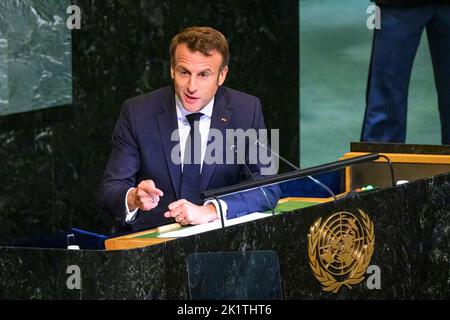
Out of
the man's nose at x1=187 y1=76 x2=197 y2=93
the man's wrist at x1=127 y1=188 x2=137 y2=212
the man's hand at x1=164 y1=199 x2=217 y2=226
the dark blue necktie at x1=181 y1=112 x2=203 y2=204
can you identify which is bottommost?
the man's hand at x1=164 y1=199 x2=217 y2=226

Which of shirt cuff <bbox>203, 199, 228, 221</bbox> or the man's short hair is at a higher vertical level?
the man's short hair

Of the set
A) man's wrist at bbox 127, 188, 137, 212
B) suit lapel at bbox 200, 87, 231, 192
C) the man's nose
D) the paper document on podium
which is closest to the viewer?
the paper document on podium

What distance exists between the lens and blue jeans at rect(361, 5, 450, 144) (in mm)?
7844

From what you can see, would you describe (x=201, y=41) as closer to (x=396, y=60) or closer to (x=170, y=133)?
(x=170, y=133)

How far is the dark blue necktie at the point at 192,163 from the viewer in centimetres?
589

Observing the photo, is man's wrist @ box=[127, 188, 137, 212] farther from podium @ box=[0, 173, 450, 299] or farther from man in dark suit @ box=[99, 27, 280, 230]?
podium @ box=[0, 173, 450, 299]

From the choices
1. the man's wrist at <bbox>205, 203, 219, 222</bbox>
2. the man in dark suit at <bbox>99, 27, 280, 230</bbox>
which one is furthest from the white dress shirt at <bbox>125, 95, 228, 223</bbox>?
the man's wrist at <bbox>205, 203, 219, 222</bbox>

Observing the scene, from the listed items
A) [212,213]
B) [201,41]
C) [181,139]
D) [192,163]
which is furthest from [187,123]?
[212,213]

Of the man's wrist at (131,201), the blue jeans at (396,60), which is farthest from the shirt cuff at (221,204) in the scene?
the blue jeans at (396,60)

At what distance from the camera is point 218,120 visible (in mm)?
5988

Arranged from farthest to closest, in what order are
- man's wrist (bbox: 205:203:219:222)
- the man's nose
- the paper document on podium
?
the man's nose, man's wrist (bbox: 205:203:219:222), the paper document on podium

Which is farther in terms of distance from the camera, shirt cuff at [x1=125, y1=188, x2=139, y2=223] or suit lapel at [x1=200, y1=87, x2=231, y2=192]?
suit lapel at [x1=200, y1=87, x2=231, y2=192]

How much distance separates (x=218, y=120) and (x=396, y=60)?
7.35 ft
